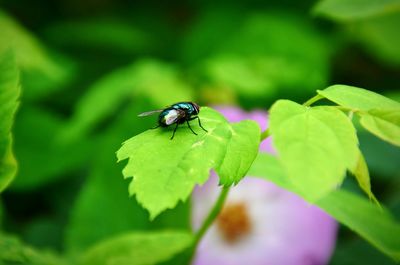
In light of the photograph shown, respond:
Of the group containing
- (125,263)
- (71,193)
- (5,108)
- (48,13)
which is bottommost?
(71,193)

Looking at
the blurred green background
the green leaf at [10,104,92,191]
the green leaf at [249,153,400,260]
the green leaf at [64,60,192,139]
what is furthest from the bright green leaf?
the green leaf at [10,104,92,191]

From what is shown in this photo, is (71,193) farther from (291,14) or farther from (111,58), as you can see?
(291,14)

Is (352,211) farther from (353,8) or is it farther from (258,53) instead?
(258,53)

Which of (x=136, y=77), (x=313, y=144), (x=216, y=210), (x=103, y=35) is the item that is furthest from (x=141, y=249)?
(x=103, y=35)

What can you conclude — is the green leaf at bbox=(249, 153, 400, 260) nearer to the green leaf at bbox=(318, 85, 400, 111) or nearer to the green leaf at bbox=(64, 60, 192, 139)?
the green leaf at bbox=(318, 85, 400, 111)

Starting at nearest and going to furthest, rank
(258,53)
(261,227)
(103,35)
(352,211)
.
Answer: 1. (352,211)
2. (261,227)
3. (258,53)
4. (103,35)

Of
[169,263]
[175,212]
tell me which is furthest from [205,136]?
[175,212]
